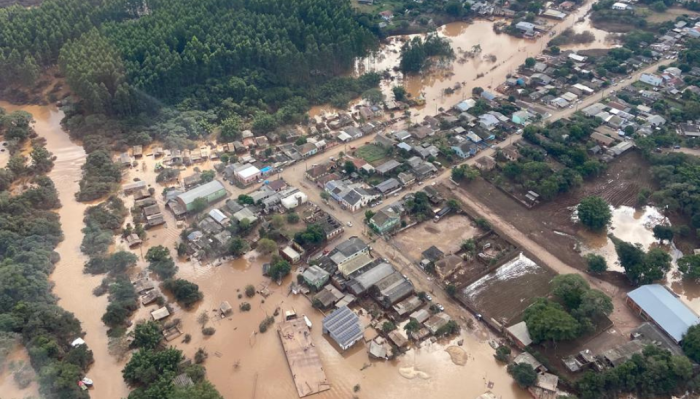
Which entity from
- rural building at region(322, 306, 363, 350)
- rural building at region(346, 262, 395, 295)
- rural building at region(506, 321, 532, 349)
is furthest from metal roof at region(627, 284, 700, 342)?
rural building at region(322, 306, 363, 350)

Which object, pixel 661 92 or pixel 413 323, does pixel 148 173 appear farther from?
pixel 661 92

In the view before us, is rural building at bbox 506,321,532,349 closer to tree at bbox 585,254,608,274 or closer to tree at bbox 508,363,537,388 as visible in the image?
tree at bbox 508,363,537,388

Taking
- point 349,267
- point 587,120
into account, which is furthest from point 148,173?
point 587,120

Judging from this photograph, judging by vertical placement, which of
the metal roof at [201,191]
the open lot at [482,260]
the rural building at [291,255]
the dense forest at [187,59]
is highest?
the dense forest at [187,59]

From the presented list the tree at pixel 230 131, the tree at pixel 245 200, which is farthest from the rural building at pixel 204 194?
the tree at pixel 230 131

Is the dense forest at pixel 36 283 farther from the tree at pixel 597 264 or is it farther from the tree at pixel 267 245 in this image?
the tree at pixel 597 264
